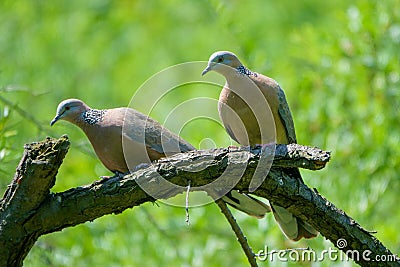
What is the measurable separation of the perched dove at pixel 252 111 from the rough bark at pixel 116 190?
72cm

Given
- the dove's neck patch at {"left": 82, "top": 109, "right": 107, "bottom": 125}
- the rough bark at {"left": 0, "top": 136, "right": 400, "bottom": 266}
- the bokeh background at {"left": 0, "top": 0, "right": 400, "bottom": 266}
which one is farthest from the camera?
the bokeh background at {"left": 0, "top": 0, "right": 400, "bottom": 266}

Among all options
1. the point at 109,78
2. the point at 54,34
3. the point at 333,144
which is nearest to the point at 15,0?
the point at 54,34

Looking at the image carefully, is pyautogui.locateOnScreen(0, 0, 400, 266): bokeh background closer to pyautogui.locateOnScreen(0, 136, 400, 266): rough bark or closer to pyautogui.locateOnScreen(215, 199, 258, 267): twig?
pyautogui.locateOnScreen(0, 136, 400, 266): rough bark

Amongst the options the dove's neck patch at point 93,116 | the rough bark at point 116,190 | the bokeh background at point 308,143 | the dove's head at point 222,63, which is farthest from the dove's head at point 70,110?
the rough bark at point 116,190

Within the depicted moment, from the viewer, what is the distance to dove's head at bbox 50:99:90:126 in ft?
17.4

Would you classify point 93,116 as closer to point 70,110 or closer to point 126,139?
point 70,110

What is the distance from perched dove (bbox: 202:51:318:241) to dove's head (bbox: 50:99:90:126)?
0.97 meters

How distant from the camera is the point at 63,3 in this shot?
15688 millimetres

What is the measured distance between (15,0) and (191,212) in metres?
7.19

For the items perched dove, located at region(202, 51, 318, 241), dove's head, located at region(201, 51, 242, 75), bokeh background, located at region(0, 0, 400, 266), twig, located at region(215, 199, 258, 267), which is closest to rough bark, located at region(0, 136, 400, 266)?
twig, located at region(215, 199, 258, 267)

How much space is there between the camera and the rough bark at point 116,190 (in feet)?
13.1

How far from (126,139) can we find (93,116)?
1.15 ft

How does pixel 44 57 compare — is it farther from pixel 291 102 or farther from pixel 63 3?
pixel 291 102

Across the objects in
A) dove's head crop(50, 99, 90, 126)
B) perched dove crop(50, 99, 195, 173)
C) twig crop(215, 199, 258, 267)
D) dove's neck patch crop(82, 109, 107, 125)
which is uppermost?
dove's head crop(50, 99, 90, 126)
